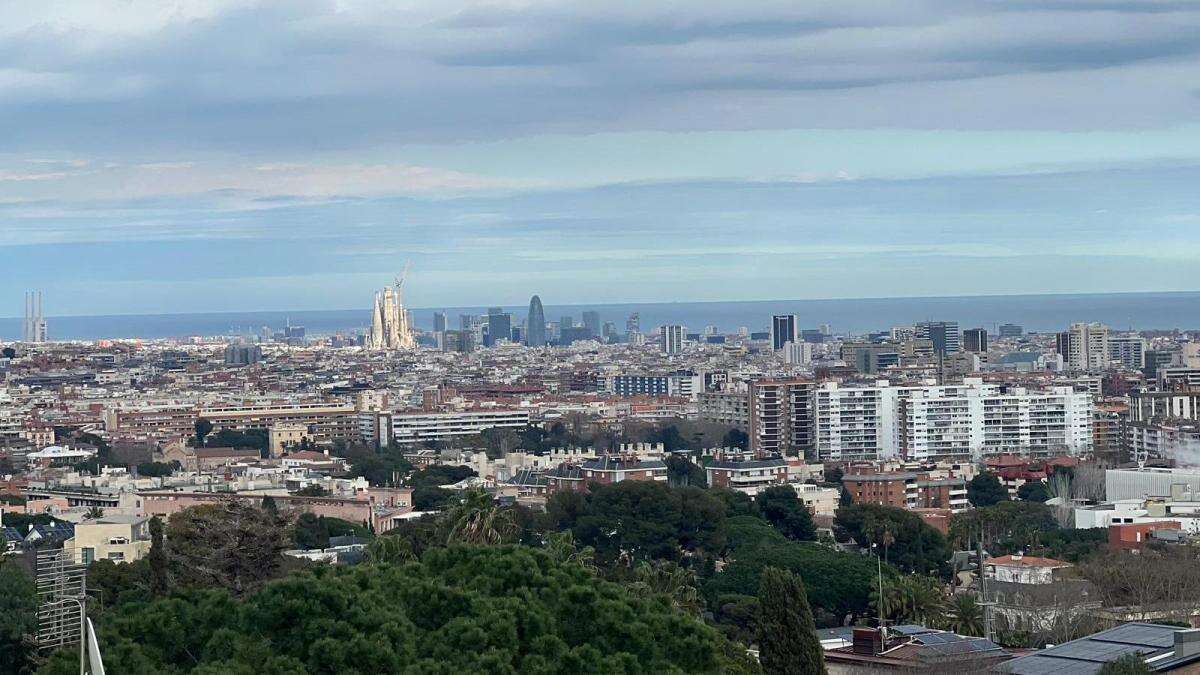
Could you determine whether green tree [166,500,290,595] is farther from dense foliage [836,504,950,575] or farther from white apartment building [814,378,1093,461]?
white apartment building [814,378,1093,461]

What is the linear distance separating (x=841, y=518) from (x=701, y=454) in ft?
109

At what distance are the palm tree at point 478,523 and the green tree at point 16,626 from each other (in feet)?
24.5

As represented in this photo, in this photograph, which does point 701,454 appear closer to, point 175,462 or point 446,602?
point 175,462

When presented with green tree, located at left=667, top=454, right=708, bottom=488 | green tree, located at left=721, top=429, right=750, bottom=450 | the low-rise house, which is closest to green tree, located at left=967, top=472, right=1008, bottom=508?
green tree, located at left=667, top=454, right=708, bottom=488

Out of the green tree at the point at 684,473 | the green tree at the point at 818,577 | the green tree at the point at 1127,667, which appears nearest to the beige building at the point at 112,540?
the green tree at the point at 818,577

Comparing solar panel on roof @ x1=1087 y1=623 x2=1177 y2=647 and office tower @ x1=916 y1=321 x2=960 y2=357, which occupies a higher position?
office tower @ x1=916 y1=321 x2=960 y2=357

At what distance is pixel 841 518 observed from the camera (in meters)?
53.4

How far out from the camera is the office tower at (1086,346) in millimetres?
160000

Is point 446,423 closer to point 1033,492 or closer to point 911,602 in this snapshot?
point 1033,492

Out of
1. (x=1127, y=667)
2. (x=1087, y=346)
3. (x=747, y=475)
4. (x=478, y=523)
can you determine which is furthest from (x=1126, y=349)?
(x=1127, y=667)

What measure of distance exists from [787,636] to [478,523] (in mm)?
8935

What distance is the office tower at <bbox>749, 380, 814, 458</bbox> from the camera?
95750 mm

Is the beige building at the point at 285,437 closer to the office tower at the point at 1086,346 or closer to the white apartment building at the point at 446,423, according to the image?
the white apartment building at the point at 446,423

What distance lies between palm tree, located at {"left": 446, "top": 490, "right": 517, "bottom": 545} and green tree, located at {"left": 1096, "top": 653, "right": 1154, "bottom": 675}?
36.3 ft
